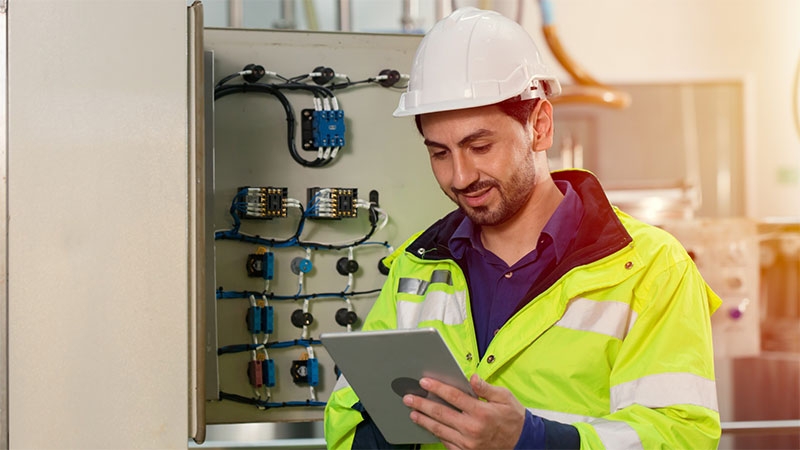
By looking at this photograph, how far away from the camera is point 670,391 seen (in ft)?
3.73

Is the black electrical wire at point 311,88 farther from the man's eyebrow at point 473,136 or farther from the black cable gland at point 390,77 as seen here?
the man's eyebrow at point 473,136

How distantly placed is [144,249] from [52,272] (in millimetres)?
157

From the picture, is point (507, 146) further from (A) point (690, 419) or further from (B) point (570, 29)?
(B) point (570, 29)

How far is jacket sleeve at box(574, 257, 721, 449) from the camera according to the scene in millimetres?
1121

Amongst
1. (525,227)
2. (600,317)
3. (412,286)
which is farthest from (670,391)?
(412,286)

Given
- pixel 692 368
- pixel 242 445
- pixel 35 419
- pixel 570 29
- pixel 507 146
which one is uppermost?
pixel 570 29

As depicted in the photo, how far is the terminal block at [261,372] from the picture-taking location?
2.07 metres

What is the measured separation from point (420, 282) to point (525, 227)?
0.19m

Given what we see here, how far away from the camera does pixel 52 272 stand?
151cm

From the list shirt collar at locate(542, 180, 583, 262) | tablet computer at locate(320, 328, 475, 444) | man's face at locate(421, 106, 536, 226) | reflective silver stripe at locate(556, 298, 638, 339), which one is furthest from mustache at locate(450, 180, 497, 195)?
tablet computer at locate(320, 328, 475, 444)

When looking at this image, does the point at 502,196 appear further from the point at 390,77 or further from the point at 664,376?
the point at 390,77

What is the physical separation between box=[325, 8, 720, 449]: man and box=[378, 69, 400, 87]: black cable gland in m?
0.67

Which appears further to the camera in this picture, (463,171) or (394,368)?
(463,171)

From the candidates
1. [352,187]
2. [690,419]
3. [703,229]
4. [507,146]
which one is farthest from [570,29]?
[690,419]
